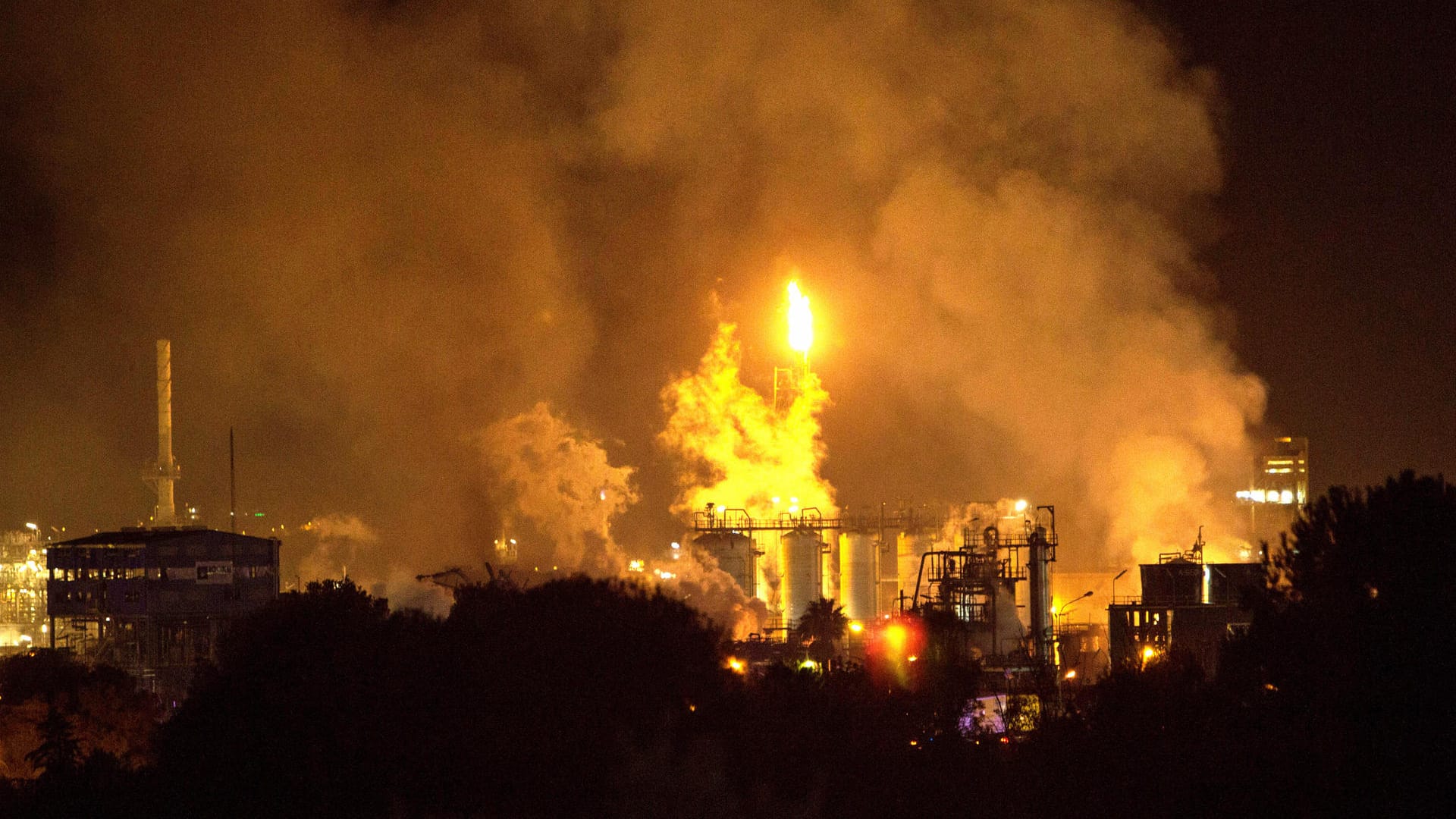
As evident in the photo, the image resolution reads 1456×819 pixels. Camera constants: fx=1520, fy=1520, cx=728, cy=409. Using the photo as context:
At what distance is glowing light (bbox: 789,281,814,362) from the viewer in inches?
2667

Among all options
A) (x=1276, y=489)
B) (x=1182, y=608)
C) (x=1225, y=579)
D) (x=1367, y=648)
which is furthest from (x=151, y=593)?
(x=1276, y=489)

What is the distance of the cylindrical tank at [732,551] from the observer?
6512cm

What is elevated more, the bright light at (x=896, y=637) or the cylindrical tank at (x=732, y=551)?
the cylindrical tank at (x=732, y=551)

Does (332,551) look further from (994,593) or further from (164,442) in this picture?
(994,593)

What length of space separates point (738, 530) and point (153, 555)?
24798 millimetres

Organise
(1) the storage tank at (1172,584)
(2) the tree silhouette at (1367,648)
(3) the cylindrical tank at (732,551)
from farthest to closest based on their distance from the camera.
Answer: (3) the cylindrical tank at (732,551)
(1) the storage tank at (1172,584)
(2) the tree silhouette at (1367,648)

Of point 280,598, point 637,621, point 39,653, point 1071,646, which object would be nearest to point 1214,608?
point 1071,646

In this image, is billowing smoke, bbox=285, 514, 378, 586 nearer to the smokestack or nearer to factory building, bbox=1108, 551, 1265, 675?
the smokestack

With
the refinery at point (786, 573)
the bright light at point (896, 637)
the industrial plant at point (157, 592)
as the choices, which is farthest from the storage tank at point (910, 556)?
the industrial plant at point (157, 592)

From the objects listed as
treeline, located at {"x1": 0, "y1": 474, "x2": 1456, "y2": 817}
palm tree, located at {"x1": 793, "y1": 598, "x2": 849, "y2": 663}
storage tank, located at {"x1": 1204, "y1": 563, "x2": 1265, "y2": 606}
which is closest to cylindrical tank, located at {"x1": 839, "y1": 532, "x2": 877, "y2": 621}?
palm tree, located at {"x1": 793, "y1": 598, "x2": 849, "y2": 663}

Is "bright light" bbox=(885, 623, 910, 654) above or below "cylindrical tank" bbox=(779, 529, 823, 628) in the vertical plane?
below

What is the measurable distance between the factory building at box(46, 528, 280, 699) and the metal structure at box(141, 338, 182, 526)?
61.1 feet

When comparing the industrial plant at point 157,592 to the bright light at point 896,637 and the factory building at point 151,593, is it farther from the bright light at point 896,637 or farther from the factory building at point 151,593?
the bright light at point 896,637

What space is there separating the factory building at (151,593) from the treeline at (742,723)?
21744mm
